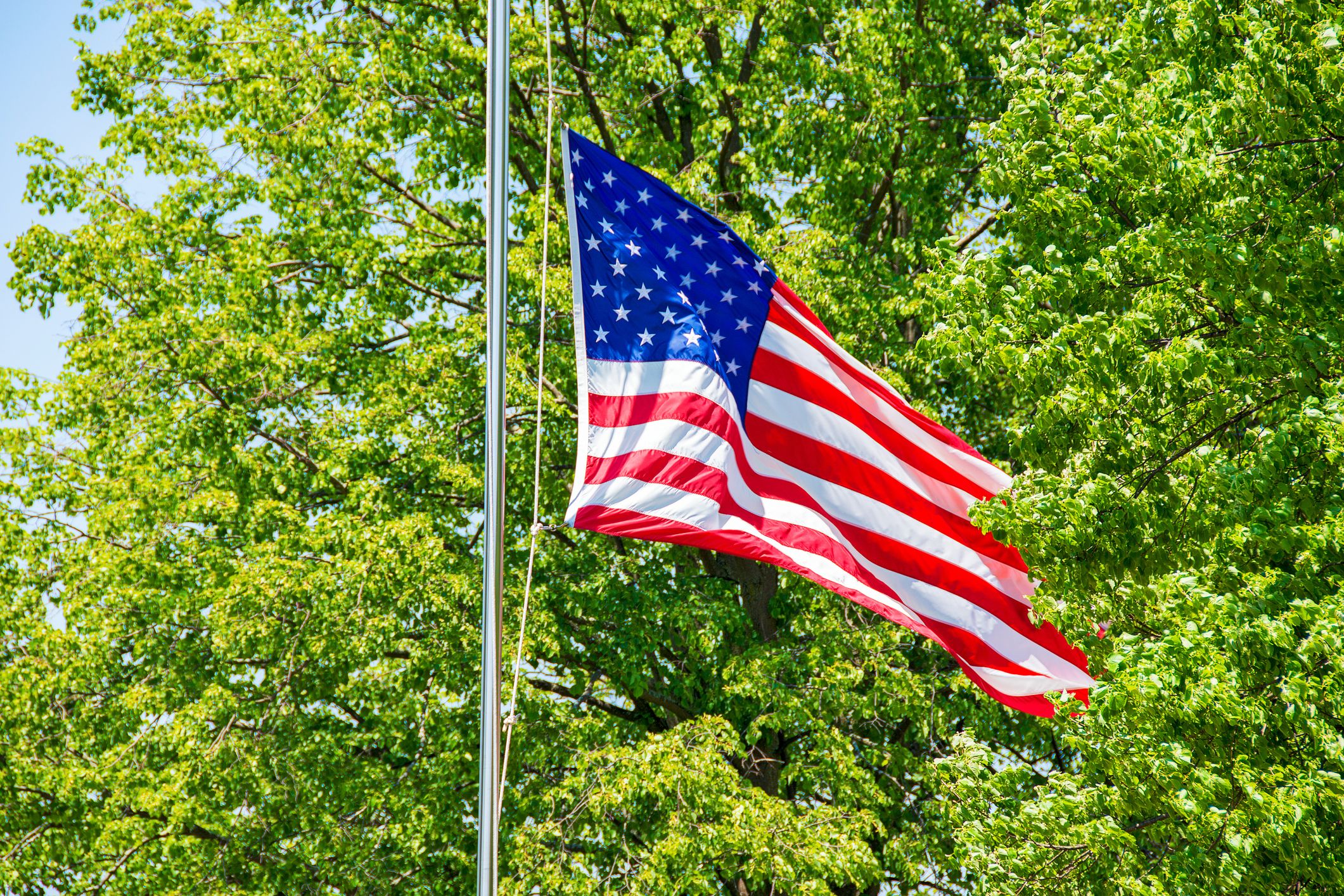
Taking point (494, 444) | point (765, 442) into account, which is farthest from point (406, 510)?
point (494, 444)

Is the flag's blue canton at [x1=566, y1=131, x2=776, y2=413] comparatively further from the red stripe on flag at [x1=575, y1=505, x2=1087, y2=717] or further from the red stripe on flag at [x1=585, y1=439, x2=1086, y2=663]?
the red stripe on flag at [x1=575, y1=505, x2=1087, y2=717]

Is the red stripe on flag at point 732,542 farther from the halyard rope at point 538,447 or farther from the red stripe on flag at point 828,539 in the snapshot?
the halyard rope at point 538,447

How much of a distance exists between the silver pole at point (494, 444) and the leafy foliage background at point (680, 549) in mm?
2961

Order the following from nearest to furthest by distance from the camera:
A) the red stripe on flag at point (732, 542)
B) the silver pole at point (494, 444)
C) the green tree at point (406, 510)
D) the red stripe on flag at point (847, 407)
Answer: the silver pole at point (494, 444) → the red stripe on flag at point (732, 542) → the red stripe on flag at point (847, 407) → the green tree at point (406, 510)

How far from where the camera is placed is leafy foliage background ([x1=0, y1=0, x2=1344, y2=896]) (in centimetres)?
611

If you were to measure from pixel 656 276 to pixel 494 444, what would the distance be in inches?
93.7

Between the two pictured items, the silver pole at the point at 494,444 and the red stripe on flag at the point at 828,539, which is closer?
the silver pole at the point at 494,444

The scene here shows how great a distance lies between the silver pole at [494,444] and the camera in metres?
5.00

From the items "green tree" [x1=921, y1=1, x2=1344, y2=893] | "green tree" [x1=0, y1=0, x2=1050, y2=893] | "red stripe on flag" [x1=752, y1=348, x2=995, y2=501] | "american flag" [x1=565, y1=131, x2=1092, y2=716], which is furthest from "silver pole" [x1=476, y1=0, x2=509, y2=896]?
"green tree" [x1=0, y1=0, x2=1050, y2=893]

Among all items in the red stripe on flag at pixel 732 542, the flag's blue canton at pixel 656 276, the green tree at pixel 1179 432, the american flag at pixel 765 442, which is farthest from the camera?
the flag's blue canton at pixel 656 276

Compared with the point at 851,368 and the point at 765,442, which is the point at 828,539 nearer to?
the point at 765,442

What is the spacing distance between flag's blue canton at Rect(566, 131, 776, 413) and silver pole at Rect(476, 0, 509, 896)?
1453 mm

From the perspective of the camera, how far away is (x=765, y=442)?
7.56 meters

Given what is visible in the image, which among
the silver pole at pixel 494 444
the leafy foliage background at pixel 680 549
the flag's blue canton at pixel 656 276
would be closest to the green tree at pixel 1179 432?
the leafy foliage background at pixel 680 549
